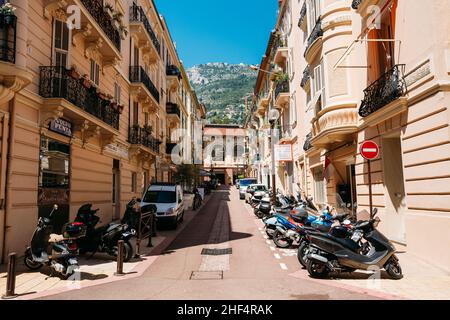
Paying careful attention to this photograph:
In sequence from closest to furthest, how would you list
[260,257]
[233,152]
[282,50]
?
1. [260,257]
2. [282,50]
3. [233,152]

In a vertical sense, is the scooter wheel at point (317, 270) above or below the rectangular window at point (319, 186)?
below

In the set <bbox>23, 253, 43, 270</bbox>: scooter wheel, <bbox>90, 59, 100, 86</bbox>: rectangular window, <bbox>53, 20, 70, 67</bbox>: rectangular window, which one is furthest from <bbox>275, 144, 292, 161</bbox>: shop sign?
<bbox>23, 253, 43, 270</bbox>: scooter wheel

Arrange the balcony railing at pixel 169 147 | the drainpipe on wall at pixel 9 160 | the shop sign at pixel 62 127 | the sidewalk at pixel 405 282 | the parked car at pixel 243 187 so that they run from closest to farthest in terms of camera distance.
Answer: the sidewalk at pixel 405 282
the drainpipe on wall at pixel 9 160
the shop sign at pixel 62 127
the balcony railing at pixel 169 147
the parked car at pixel 243 187

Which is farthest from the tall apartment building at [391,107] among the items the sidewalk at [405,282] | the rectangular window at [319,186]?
the rectangular window at [319,186]

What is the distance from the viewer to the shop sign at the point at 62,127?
419 inches

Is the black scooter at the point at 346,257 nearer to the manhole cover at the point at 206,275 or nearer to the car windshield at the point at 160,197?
the manhole cover at the point at 206,275

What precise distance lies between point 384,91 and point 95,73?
11498mm

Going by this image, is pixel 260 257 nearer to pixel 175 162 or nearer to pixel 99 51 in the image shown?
pixel 99 51

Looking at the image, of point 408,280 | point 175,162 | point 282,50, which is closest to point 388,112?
point 408,280

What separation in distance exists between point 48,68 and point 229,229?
9350 mm

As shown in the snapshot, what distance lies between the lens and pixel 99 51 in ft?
48.9

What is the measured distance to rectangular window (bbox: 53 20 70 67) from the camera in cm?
1134

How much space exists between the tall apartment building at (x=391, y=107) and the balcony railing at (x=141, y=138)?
419 inches
